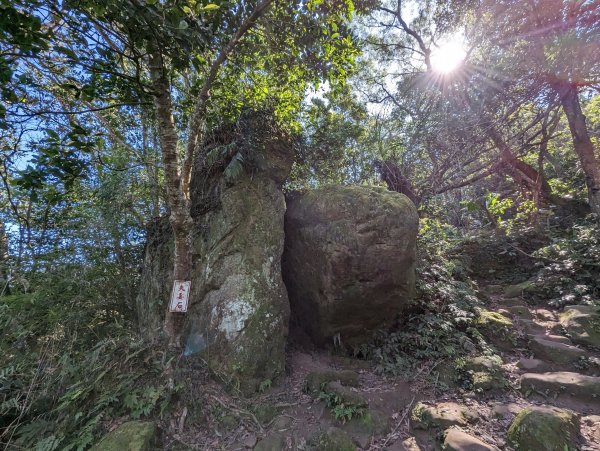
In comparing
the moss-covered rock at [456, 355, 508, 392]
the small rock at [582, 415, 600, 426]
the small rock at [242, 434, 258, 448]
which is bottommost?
the small rock at [242, 434, 258, 448]

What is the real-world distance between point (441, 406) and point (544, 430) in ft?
3.44

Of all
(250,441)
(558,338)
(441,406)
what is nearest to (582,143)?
(558,338)

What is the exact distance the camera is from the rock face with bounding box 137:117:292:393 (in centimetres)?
457

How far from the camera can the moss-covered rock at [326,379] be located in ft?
14.5

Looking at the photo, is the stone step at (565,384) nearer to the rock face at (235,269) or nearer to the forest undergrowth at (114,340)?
the forest undergrowth at (114,340)

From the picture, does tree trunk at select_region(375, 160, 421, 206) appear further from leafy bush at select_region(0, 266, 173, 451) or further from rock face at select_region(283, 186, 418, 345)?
leafy bush at select_region(0, 266, 173, 451)

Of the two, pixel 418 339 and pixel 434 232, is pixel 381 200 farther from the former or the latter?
pixel 434 232

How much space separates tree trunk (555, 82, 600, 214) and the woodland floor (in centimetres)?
470

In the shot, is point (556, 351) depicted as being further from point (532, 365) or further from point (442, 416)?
point (442, 416)

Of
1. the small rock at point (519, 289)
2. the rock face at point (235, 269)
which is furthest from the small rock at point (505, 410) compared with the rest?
the small rock at point (519, 289)

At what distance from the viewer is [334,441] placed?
346 cm

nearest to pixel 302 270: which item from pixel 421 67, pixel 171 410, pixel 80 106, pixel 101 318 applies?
pixel 171 410

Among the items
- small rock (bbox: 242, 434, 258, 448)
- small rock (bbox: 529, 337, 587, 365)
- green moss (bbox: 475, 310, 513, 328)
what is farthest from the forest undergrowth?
small rock (bbox: 242, 434, 258, 448)

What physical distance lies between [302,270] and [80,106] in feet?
18.8
